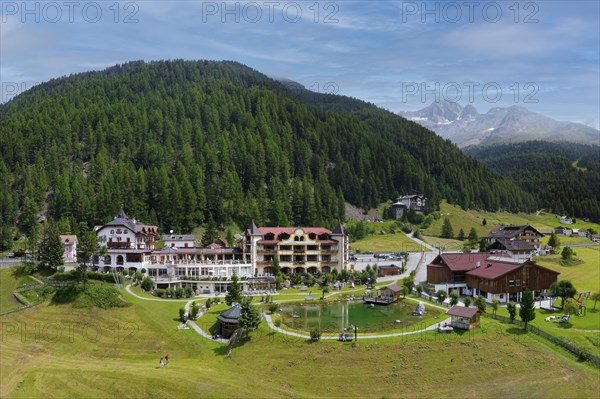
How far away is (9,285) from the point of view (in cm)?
7256

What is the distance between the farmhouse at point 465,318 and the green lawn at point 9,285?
54.9m

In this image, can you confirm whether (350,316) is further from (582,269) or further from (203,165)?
(203,165)

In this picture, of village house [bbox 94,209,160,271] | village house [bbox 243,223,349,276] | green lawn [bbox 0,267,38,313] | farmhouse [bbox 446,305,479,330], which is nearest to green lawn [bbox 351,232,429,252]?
village house [bbox 243,223,349,276]

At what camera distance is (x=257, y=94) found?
656ft

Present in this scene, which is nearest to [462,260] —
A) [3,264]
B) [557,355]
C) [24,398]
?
[557,355]

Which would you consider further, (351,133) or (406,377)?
(351,133)

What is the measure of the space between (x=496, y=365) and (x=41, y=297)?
188 feet

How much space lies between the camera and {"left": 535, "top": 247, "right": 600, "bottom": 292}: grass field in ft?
242

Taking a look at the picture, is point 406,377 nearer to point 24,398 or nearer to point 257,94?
point 24,398

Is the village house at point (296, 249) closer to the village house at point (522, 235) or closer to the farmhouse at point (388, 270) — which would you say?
the farmhouse at point (388, 270)

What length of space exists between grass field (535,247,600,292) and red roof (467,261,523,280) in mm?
11222

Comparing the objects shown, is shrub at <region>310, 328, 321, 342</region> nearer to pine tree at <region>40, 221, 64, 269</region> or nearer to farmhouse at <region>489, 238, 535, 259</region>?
pine tree at <region>40, 221, 64, 269</region>

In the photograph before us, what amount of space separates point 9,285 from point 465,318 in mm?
63392

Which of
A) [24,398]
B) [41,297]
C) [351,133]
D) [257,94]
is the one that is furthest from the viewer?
[257,94]
